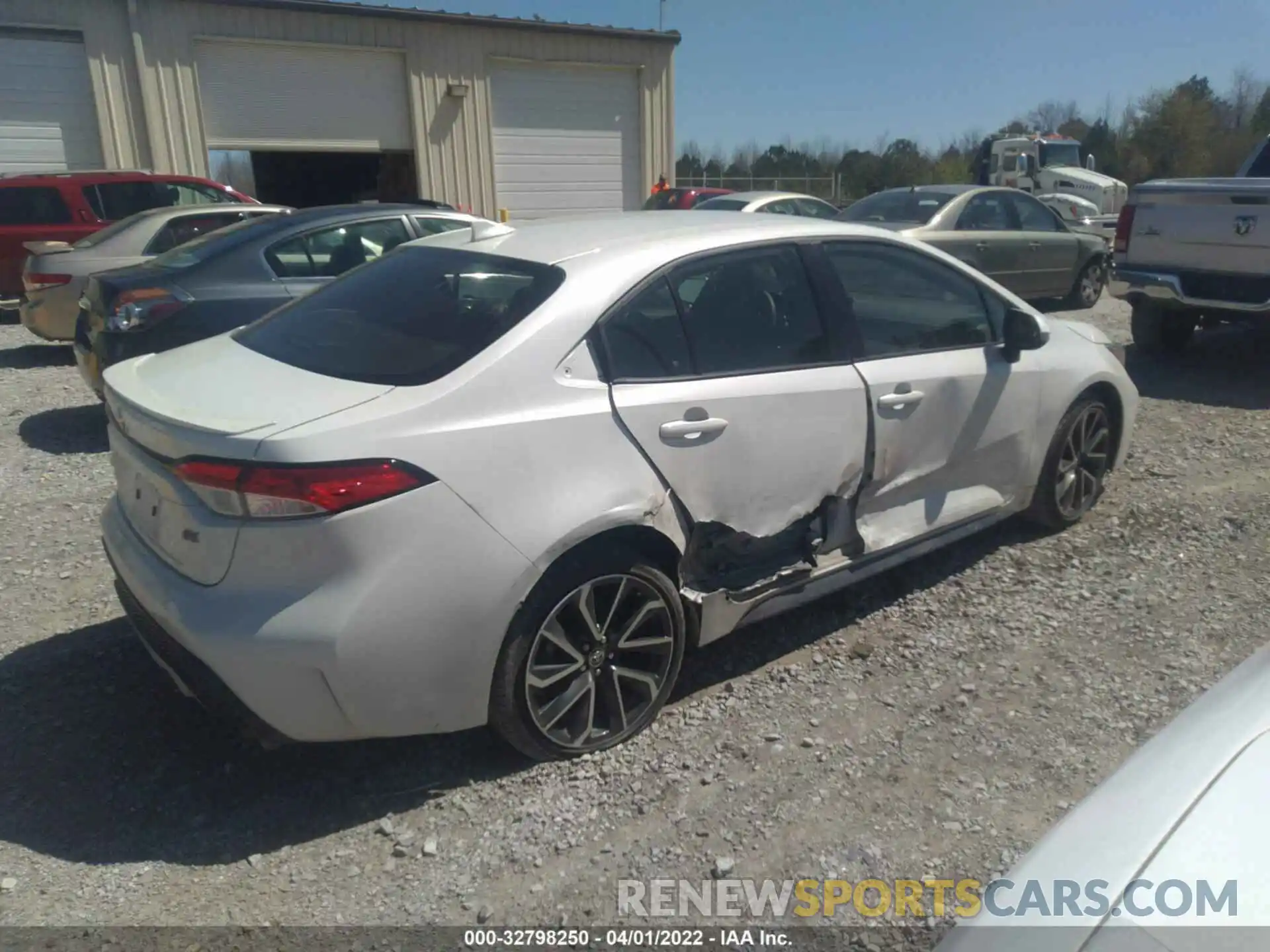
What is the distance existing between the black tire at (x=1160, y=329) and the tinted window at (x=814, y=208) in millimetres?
4809

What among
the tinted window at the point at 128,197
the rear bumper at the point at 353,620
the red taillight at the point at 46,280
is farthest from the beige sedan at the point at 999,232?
the rear bumper at the point at 353,620

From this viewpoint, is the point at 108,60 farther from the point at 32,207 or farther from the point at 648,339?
the point at 648,339

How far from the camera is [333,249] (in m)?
6.93

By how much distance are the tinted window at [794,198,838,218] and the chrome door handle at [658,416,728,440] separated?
33.7ft

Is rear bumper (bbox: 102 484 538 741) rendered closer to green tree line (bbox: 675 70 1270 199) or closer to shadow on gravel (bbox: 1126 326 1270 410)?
shadow on gravel (bbox: 1126 326 1270 410)

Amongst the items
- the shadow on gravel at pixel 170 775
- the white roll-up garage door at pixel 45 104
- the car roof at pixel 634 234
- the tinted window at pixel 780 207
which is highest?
the white roll-up garage door at pixel 45 104

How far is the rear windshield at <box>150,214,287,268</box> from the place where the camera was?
6.54 m

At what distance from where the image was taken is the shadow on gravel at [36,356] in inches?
370

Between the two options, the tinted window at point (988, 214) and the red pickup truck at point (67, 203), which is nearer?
the tinted window at point (988, 214)

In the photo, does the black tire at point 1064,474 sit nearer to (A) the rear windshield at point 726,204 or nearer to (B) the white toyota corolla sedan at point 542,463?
(B) the white toyota corolla sedan at point 542,463

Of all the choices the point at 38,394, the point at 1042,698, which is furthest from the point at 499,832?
the point at 38,394

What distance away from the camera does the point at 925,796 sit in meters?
2.97

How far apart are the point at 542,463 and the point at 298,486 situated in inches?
26.4

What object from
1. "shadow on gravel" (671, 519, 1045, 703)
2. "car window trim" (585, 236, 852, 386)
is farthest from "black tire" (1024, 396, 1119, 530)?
"car window trim" (585, 236, 852, 386)
